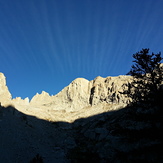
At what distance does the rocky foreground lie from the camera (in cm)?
1206

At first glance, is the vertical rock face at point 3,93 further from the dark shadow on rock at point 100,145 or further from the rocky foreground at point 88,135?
the dark shadow on rock at point 100,145

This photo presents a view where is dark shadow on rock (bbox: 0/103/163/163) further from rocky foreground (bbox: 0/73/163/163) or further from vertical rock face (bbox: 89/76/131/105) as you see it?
vertical rock face (bbox: 89/76/131/105)

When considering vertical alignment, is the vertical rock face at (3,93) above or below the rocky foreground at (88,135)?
above

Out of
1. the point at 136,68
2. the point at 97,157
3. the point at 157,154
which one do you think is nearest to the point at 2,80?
the point at 97,157

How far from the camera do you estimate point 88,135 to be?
30.7 meters

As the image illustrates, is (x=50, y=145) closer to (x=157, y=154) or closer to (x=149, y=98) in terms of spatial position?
(x=157, y=154)

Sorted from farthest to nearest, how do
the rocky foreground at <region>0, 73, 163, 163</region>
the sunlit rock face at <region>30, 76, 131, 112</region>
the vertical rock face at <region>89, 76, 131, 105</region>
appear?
1. the sunlit rock face at <region>30, 76, 131, 112</region>
2. the vertical rock face at <region>89, 76, 131, 105</region>
3. the rocky foreground at <region>0, 73, 163, 163</region>

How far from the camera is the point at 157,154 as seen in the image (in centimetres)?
1239

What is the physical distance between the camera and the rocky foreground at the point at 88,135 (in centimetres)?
1206

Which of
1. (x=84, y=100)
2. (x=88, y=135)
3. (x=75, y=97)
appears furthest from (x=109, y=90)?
(x=88, y=135)

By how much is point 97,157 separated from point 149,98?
1281cm

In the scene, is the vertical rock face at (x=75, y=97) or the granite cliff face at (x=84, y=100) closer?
the granite cliff face at (x=84, y=100)

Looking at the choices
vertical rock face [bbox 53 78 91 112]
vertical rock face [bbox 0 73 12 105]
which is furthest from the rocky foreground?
vertical rock face [bbox 53 78 91 112]

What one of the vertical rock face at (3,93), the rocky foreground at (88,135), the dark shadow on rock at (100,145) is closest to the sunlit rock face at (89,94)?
the rocky foreground at (88,135)
